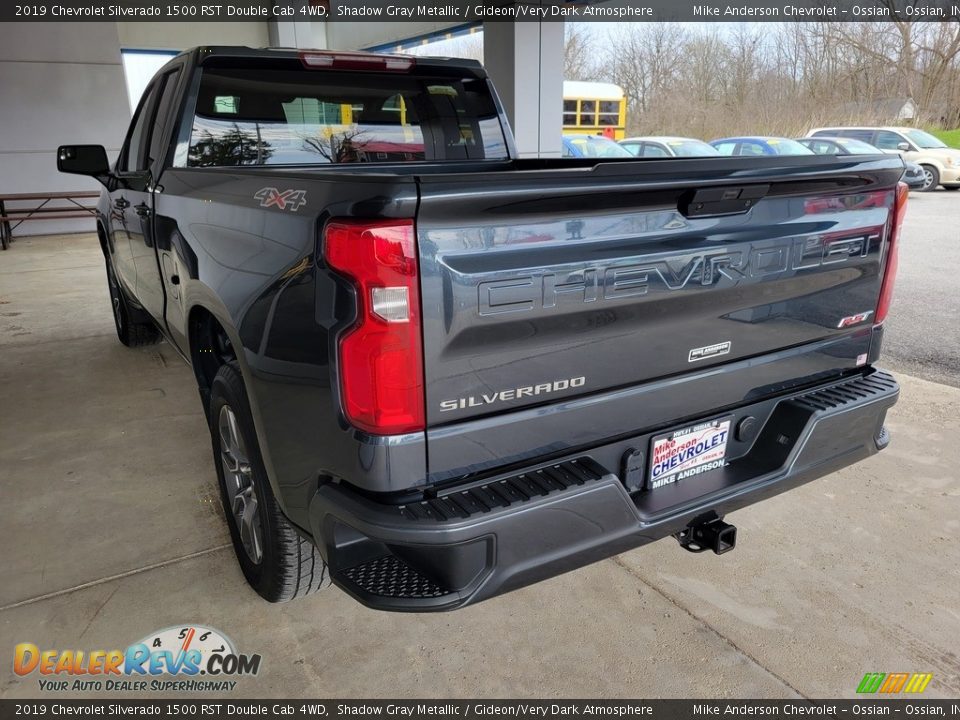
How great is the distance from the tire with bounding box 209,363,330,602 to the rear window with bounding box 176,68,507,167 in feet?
4.17

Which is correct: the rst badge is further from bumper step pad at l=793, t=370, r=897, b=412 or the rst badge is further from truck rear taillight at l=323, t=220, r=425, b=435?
truck rear taillight at l=323, t=220, r=425, b=435

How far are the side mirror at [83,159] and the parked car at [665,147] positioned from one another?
12.2m

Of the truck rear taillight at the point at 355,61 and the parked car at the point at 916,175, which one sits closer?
the truck rear taillight at the point at 355,61

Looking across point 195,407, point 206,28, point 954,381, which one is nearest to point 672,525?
point 195,407

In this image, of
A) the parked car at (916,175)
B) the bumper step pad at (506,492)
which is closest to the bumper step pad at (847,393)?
the bumper step pad at (506,492)

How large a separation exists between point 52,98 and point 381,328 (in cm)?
1511

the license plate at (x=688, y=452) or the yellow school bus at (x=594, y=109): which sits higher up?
the yellow school bus at (x=594, y=109)

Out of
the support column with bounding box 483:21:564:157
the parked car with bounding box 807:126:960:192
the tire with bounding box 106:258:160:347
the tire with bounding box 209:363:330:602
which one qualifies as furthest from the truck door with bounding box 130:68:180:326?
the parked car with bounding box 807:126:960:192

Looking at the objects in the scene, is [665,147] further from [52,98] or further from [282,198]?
[282,198]

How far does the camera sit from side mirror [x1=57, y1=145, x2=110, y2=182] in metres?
3.93

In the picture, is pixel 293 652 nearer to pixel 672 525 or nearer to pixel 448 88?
pixel 672 525

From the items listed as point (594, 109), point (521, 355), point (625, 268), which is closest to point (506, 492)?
point (521, 355)

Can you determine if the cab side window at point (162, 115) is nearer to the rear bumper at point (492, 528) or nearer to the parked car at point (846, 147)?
the rear bumper at point (492, 528)

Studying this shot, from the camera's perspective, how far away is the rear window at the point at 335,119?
3.14 metres
